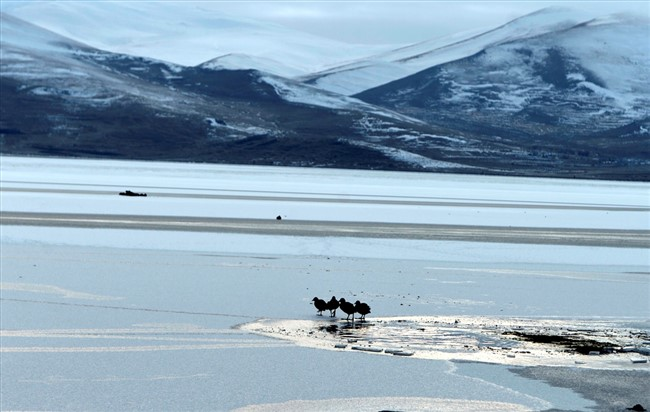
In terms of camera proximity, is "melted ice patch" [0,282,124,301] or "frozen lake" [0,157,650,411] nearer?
"frozen lake" [0,157,650,411]

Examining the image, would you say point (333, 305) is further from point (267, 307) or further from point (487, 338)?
point (487, 338)

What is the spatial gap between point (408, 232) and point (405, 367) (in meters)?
27.3

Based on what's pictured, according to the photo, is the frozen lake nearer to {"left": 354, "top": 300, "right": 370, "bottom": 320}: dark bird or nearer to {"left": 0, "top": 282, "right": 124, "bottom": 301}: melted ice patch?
{"left": 0, "top": 282, "right": 124, "bottom": 301}: melted ice patch

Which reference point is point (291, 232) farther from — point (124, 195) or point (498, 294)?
point (124, 195)

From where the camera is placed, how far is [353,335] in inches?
780

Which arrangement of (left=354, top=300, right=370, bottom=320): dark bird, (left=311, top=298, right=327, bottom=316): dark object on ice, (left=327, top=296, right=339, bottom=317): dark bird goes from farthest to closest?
(left=311, top=298, right=327, bottom=316): dark object on ice
(left=327, top=296, right=339, bottom=317): dark bird
(left=354, top=300, right=370, bottom=320): dark bird

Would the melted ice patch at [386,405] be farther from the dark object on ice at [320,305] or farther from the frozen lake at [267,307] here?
the dark object on ice at [320,305]

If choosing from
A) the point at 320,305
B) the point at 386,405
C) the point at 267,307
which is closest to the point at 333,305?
the point at 320,305

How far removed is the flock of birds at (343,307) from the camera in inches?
834

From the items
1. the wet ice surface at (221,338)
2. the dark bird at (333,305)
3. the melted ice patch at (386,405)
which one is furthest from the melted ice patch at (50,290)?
the melted ice patch at (386,405)

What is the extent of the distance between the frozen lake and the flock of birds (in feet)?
0.69

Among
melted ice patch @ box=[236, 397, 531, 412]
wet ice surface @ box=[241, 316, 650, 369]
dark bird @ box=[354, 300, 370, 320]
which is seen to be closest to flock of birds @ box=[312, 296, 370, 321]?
dark bird @ box=[354, 300, 370, 320]

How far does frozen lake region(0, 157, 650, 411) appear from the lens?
15234 millimetres

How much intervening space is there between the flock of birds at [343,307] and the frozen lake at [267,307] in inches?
8.3
